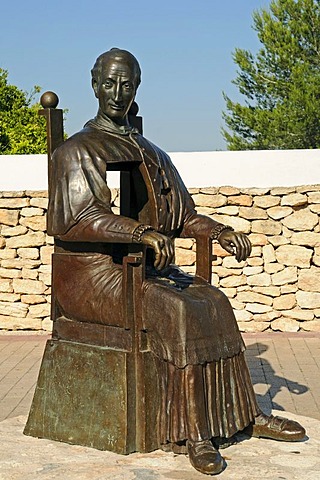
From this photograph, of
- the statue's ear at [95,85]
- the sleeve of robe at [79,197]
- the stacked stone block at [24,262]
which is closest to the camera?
the sleeve of robe at [79,197]

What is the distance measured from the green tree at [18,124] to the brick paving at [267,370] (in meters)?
7.23

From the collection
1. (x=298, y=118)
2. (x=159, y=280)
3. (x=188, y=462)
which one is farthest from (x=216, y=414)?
(x=298, y=118)

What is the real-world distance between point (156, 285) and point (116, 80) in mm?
1063

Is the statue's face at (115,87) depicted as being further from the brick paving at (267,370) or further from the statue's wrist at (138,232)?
the brick paving at (267,370)

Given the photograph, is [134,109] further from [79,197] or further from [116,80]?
[79,197]

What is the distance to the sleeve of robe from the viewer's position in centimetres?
486

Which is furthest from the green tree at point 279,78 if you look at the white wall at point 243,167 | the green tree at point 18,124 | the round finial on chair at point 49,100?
the round finial on chair at point 49,100

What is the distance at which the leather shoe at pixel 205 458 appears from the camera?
4.59 metres

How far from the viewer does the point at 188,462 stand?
187 inches

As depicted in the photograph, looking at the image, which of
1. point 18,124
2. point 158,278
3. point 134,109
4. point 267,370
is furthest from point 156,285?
point 18,124

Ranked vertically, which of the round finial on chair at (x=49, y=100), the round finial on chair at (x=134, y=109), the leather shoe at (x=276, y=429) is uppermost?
the round finial on chair at (x=49, y=100)

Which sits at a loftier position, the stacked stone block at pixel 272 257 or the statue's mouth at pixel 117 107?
the statue's mouth at pixel 117 107

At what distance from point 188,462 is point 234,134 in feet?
56.3

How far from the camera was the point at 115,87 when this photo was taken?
5.04 metres
